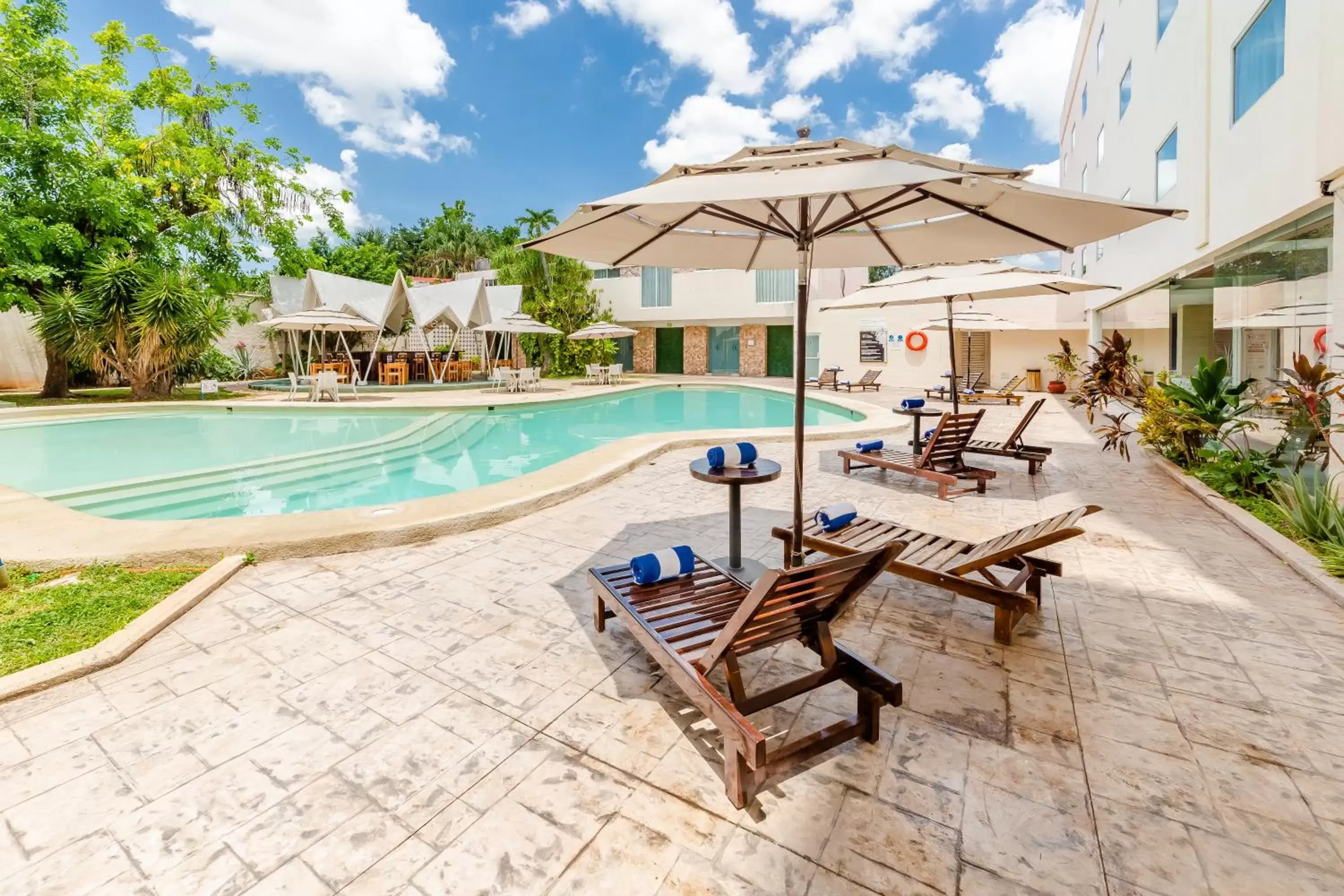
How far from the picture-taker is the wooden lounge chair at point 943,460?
5.95 meters

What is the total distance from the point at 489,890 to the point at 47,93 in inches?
891

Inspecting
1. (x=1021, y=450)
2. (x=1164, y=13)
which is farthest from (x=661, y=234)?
(x=1164, y=13)

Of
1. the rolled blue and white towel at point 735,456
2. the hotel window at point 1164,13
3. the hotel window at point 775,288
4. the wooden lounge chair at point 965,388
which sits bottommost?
the rolled blue and white towel at point 735,456

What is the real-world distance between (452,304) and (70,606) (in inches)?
752

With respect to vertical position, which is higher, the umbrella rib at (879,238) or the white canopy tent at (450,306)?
the white canopy tent at (450,306)

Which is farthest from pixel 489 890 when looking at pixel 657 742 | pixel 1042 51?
pixel 1042 51

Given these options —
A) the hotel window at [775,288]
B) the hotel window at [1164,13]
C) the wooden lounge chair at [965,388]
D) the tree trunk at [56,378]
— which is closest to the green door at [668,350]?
the hotel window at [775,288]

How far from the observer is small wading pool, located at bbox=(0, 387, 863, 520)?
7.07m

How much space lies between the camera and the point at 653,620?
2.62 metres

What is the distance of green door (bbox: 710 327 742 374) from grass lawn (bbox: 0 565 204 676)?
23.7 m

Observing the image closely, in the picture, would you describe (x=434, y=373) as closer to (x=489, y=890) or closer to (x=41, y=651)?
(x=41, y=651)

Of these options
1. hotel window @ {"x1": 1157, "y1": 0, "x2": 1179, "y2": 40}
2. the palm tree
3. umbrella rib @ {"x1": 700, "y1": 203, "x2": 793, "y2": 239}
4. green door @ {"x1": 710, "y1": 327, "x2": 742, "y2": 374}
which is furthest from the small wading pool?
the palm tree

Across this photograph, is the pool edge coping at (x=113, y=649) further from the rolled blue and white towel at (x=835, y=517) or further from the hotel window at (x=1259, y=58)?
the hotel window at (x=1259, y=58)

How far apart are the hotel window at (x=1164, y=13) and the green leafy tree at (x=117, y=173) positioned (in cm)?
2256
